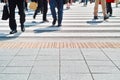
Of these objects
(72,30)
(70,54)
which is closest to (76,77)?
(70,54)

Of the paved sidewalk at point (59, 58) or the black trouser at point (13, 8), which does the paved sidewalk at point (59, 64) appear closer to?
the paved sidewalk at point (59, 58)

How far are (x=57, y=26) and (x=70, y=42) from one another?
2.45m

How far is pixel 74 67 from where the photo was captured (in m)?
6.00

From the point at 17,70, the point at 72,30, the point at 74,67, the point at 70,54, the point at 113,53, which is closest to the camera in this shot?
the point at 17,70

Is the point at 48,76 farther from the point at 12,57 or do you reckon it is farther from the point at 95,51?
the point at 95,51

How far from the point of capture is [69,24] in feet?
37.5

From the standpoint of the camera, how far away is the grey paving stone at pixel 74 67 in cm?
571

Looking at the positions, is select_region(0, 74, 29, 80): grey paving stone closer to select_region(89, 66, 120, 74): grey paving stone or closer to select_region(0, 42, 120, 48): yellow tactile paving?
select_region(89, 66, 120, 74): grey paving stone

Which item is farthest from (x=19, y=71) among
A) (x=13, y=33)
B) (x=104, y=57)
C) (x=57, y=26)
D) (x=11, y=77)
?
(x=57, y=26)

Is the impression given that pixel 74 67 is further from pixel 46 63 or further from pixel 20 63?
pixel 20 63

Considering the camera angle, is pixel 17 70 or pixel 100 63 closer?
pixel 17 70

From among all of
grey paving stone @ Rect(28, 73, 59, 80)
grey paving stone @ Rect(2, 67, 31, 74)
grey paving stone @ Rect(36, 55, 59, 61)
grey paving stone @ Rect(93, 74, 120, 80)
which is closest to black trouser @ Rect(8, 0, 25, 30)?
grey paving stone @ Rect(36, 55, 59, 61)

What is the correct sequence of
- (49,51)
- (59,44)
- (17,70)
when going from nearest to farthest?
1. (17,70)
2. (49,51)
3. (59,44)

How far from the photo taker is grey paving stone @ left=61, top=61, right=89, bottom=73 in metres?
5.71
